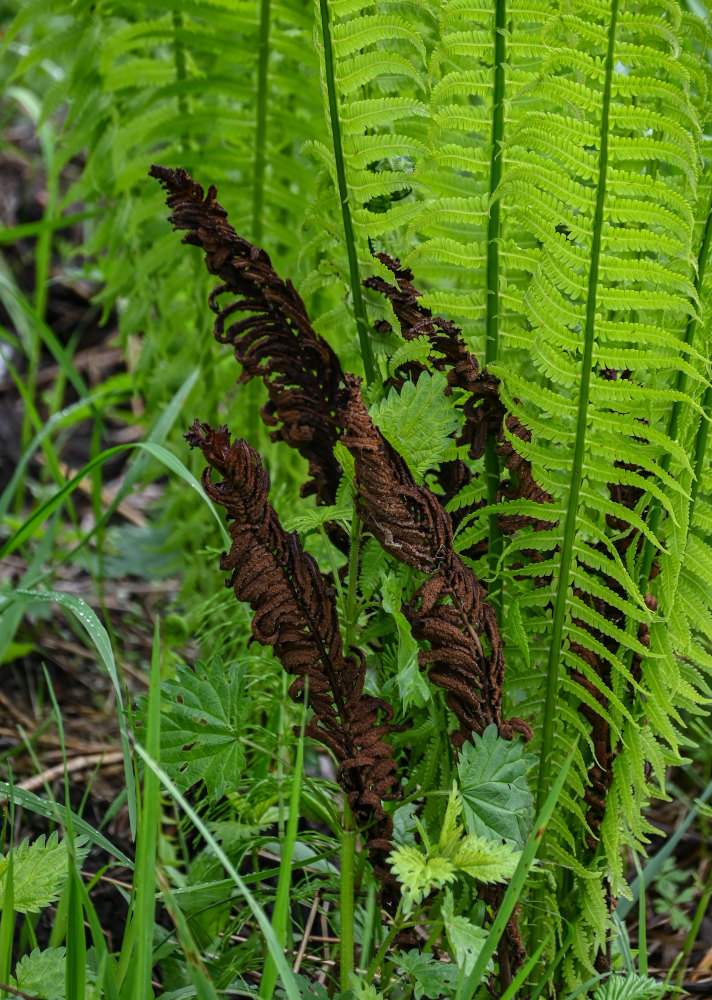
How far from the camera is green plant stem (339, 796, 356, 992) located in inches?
35.1

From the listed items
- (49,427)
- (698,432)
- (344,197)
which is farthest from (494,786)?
(49,427)

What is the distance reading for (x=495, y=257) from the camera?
96 centimetres

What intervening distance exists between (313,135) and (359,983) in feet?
4.07

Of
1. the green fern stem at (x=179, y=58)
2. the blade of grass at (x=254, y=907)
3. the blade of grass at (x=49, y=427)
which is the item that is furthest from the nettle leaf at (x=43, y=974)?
the green fern stem at (x=179, y=58)

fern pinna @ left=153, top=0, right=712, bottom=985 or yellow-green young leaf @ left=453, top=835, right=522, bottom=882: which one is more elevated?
fern pinna @ left=153, top=0, right=712, bottom=985

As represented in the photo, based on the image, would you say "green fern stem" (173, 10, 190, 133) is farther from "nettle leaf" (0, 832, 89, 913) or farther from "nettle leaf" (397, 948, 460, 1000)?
"nettle leaf" (397, 948, 460, 1000)

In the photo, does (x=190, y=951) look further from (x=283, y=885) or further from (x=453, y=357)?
(x=453, y=357)

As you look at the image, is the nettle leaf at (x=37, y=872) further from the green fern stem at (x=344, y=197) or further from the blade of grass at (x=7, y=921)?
the green fern stem at (x=344, y=197)

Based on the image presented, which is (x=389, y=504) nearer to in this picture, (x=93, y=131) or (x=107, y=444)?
(x=93, y=131)

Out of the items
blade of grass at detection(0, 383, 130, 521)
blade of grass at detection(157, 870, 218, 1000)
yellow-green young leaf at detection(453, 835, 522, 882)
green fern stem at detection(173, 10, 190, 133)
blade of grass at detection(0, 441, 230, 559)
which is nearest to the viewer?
blade of grass at detection(157, 870, 218, 1000)

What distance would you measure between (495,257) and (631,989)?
692 millimetres

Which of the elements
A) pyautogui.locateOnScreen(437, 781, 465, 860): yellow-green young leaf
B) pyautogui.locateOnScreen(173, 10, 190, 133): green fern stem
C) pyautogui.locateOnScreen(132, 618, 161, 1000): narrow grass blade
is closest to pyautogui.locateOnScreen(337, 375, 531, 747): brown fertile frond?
pyautogui.locateOnScreen(437, 781, 465, 860): yellow-green young leaf

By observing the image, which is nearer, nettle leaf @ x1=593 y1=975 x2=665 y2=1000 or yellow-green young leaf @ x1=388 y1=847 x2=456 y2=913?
yellow-green young leaf @ x1=388 y1=847 x2=456 y2=913

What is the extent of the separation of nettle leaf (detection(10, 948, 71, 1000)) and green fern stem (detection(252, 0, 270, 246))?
3.70 ft
